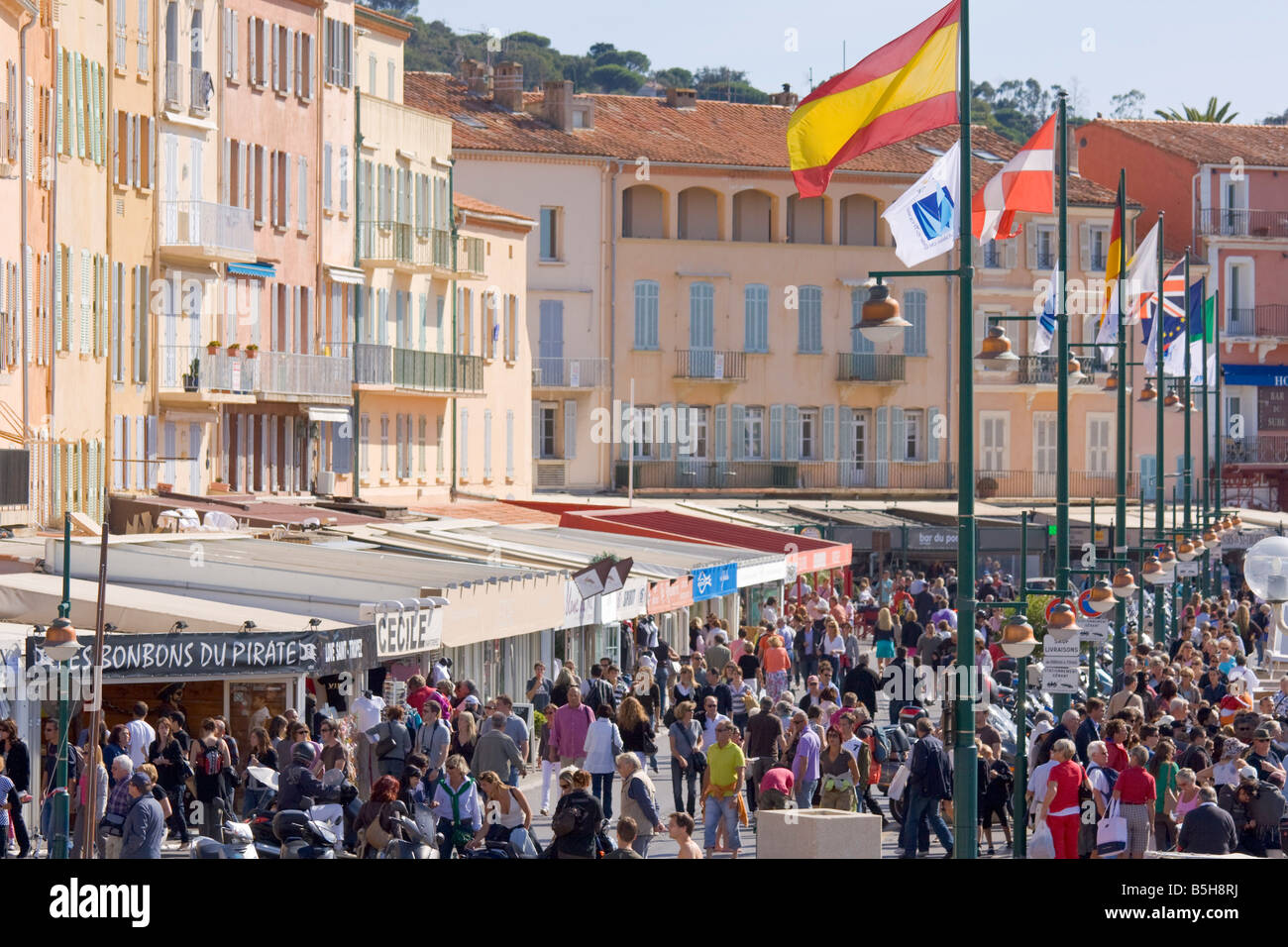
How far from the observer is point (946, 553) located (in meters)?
57.0

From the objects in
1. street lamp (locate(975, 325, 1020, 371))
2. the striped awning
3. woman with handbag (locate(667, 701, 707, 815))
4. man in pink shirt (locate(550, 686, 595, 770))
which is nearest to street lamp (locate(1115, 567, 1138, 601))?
street lamp (locate(975, 325, 1020, 371))

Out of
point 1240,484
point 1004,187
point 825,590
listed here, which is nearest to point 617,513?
point 825,590

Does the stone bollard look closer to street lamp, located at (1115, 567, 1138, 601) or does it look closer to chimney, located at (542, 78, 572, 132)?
street lamp, located at (1115, 567, 1138, 601)

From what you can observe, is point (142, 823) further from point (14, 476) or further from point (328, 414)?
point (328, 414)

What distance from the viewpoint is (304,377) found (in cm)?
4466

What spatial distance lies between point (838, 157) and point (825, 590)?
32.8 m

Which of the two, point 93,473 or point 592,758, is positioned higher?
point 93,473

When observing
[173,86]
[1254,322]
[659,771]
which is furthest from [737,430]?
[659,771]

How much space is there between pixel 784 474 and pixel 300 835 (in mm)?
48508

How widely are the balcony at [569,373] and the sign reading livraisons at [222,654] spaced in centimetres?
3961

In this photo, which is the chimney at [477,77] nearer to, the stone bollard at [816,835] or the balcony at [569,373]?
the balcony at [569,373]

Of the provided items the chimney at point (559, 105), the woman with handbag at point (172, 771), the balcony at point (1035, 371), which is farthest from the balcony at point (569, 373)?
the woman with handbag at point (172, 771)

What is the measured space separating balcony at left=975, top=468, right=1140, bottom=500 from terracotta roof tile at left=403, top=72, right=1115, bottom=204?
307 inches

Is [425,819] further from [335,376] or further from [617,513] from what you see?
[335,376]
